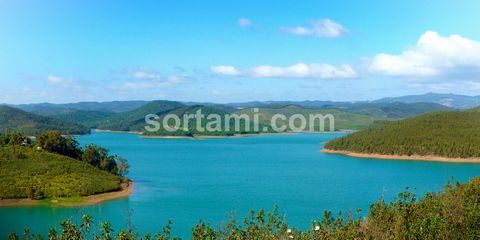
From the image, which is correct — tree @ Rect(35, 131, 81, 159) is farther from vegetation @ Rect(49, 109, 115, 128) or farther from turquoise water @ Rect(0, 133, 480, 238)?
vegetation @ Rect(49, 109, 115, 128)

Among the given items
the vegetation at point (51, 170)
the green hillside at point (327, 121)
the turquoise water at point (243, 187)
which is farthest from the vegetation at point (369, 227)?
the green hillside at point (327, 121)

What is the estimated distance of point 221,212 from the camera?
23844 mm

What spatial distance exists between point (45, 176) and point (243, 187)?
12.2m

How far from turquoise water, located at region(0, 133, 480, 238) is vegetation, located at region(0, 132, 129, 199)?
193cm

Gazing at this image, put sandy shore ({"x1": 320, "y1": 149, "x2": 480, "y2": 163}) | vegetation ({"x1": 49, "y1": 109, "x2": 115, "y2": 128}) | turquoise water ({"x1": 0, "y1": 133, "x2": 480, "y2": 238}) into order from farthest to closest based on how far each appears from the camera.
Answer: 1. vegetation ({"x1": 49, "y1": 109, "x2": 115, "y2": 128})
2. sandy shore ({"x1": 320, "y1": 149, "x2": 480, "y2": 163})
3. turquoise water ({"x1": 0, "y1": 133, "x2": 480, "y2": 238})

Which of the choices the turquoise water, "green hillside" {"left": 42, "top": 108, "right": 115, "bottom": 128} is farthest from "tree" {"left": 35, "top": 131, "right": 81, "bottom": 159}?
"green hillside" {"left": 42, "top": 108, "right": 115, "bottom": 128}

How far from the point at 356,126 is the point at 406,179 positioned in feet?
289

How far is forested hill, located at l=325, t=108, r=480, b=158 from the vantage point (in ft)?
175

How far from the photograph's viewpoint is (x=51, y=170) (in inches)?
1206

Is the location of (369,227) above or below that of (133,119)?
Result: below

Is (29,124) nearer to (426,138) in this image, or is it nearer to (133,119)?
(133,119)

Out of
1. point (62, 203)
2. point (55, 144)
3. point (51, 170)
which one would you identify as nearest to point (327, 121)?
point (55, 144)

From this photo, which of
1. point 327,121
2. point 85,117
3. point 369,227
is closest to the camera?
point 369,227

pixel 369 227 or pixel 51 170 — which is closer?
pixel 369 227
